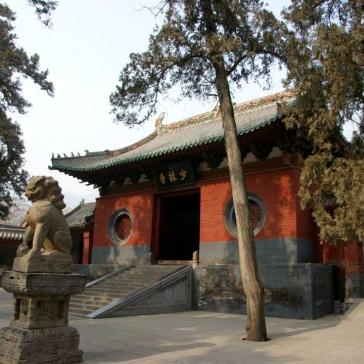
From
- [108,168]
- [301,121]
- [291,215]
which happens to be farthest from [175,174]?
[301,121]

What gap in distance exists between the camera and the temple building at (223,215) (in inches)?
412

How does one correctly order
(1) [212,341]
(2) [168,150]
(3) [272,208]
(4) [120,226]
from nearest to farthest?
(1) [212,341] < (3) [272,208] < (2) [168,150] < (4) [120,226]

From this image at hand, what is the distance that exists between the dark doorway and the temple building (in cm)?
8

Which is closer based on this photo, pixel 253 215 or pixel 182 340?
pixel 182 340

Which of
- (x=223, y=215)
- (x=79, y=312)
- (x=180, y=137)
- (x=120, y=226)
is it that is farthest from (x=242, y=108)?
(x=79, y=312)

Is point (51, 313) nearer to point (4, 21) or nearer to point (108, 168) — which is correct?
point (108, 168)

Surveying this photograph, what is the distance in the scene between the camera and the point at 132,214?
14.9 m

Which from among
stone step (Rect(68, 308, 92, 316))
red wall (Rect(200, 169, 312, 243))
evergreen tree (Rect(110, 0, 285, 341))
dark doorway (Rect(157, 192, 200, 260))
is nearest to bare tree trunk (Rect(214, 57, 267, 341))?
evergreen tree (Rect(110, 0, 285, 341))

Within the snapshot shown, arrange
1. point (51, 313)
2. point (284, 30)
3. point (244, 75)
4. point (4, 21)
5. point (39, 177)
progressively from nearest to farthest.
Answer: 1. point (51, 313)
2. point (39, 177)
3. point (284, 30)
4. point (244, 75)
5. point (4, 21)

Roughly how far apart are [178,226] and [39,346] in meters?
13.1

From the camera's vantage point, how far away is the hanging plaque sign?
527 inches

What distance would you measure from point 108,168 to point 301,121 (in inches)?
315

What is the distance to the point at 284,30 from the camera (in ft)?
24.8

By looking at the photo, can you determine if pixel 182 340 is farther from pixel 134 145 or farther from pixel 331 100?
pixel 134 145
